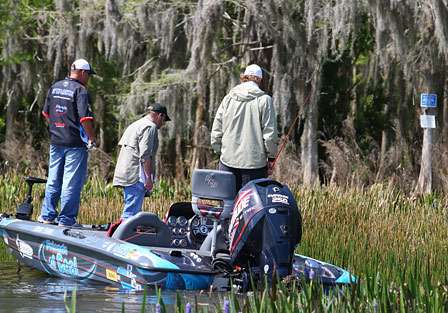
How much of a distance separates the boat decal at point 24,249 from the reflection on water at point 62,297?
0.85ft

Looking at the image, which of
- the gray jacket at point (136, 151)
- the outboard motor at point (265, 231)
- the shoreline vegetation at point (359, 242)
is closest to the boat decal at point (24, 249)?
the shoreline vegetation at point (359, 242)

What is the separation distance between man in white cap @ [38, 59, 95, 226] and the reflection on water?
2.90ft

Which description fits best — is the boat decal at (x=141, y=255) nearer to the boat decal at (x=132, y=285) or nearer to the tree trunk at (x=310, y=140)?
the boat decal at (x=132, y=285)

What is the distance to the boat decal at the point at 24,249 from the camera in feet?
38.1

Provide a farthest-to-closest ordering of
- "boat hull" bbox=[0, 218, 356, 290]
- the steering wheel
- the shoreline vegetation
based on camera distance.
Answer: the steering wheel < "boat hull" bbox=[0, 218, 356, 290] < the shoreline vegetation

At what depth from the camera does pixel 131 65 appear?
25.8 metres

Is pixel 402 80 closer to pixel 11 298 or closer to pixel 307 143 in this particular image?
pixel 307 143

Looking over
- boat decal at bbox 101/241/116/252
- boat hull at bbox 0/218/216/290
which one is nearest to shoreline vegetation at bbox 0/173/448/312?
boat hull at bbox 0/218/216/290

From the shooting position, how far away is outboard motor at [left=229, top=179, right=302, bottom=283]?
8.98 metres

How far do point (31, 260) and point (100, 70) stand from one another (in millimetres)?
17550

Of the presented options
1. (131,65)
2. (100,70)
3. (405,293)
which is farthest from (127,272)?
(100,70)

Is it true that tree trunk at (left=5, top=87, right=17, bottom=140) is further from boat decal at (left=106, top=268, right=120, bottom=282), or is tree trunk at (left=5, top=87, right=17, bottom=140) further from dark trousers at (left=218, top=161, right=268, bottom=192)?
boat decal at (left=106, top=268, right=120, bottom=282)

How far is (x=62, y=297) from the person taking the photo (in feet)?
32.4

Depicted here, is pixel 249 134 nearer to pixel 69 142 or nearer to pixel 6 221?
pixel 69 142
